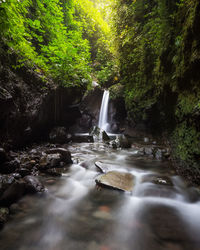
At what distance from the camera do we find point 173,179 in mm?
3188

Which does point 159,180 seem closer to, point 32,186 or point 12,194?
point 32,186

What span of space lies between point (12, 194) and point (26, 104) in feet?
10.9

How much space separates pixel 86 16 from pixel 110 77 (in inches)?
338

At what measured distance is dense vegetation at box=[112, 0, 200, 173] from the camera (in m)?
2.73

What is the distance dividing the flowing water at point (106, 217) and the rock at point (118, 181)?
0.12m

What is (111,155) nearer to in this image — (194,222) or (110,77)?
(194,222)

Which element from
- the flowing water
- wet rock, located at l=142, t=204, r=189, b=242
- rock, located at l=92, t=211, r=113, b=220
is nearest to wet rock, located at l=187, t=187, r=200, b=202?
the flowing water

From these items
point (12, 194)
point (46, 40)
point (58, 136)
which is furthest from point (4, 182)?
point (46, 40)

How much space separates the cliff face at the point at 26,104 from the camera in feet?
12.4

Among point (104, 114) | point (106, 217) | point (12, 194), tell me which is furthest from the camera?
point (104, 114)

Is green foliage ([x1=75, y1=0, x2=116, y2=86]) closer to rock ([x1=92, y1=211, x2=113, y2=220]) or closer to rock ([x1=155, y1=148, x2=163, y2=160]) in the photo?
rock ([x1=155, y1=148, x2=163, y2=160])

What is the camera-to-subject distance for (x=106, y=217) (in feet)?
7.04

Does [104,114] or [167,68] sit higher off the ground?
[167,68]

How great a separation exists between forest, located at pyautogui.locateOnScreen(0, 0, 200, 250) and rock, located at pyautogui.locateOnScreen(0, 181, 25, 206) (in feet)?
0.05
